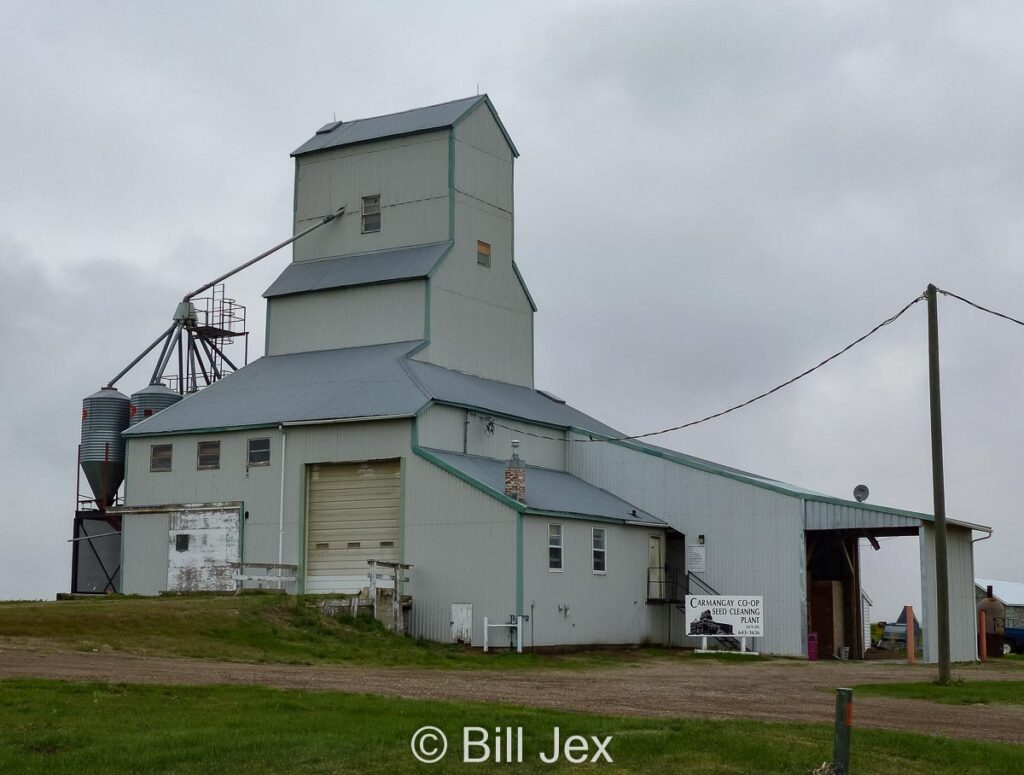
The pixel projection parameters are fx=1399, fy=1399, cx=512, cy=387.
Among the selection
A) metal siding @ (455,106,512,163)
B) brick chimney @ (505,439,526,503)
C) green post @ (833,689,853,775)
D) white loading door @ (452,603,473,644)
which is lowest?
green post @ (833,689,853,775)

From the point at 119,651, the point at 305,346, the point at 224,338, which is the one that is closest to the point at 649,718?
the point at 119,651

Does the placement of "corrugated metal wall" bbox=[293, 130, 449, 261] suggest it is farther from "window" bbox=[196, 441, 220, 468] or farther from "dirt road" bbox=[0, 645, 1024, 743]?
"dirt road" bbox=[0, 645, 1024, 743]

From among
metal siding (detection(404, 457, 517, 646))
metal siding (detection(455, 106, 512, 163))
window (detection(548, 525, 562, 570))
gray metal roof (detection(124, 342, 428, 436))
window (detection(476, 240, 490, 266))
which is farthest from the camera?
window (detection(476, 240, 490, 266))

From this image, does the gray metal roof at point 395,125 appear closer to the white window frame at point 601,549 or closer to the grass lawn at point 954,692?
the white window frame at point 601,549

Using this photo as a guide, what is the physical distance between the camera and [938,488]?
93.7ft

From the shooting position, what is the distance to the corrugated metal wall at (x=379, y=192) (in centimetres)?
4597

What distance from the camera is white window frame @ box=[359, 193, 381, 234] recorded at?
154 feet

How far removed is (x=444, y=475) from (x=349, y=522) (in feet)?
12.0

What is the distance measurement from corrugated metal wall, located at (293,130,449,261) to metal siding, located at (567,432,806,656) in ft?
32.7

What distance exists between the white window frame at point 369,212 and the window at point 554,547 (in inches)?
546

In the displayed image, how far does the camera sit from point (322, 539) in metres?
40.1

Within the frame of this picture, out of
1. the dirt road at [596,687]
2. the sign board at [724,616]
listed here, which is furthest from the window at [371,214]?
the dirt road at [596,687]

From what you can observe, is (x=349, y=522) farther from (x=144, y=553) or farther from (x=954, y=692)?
(x=954, y=692)

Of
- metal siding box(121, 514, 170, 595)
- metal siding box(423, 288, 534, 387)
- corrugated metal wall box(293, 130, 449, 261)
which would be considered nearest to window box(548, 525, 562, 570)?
metal siding box(423, 288, 534, 387)
